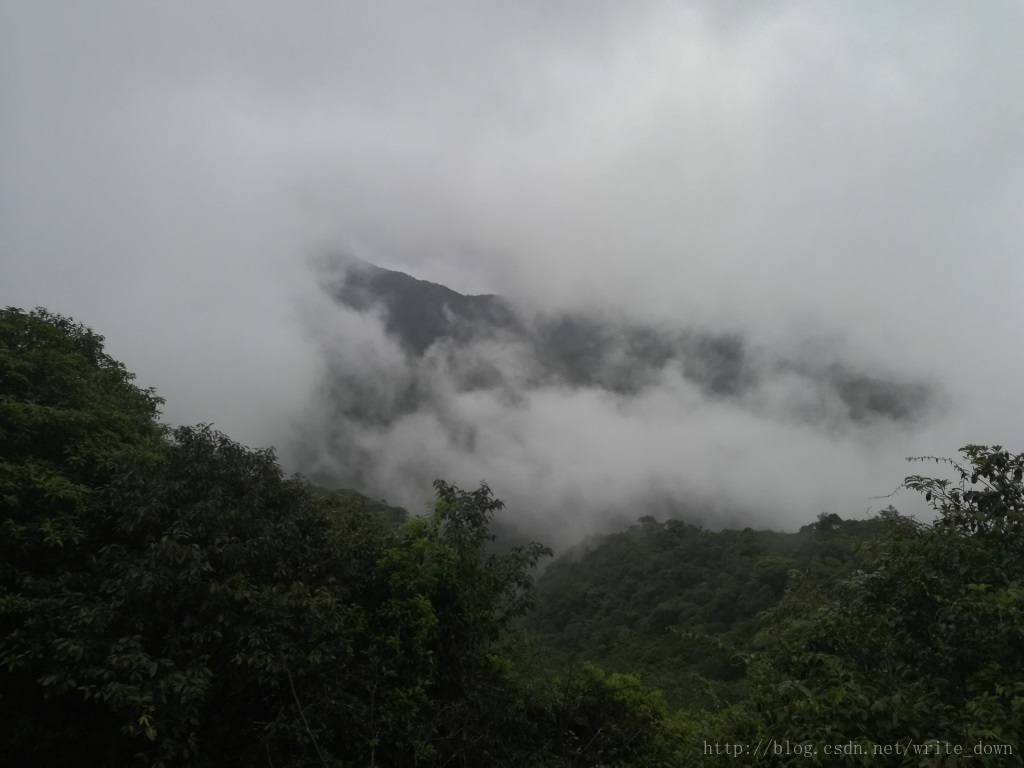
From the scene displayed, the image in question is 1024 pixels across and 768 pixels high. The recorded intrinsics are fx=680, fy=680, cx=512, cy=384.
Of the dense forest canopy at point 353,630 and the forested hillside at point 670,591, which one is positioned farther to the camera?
the forested hillside at point 670,591

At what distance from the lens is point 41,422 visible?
8.59m

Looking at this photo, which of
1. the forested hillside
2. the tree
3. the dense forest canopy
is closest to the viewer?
the tree

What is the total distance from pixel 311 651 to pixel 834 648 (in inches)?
222

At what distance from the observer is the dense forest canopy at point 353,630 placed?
5742 mm

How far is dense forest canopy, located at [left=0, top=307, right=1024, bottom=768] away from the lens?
5.74 metres

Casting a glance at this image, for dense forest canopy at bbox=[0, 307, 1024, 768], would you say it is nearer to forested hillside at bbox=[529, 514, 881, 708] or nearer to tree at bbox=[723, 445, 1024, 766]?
tree at bbox=[723, 445, 1024, 766]

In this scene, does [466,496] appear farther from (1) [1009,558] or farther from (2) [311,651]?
(1) [1009,558]

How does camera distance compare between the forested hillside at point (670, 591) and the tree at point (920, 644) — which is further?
the forested hillside at point (670, 591)

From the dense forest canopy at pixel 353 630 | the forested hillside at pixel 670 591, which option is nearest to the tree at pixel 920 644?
the dense forest canopy at pixel 353 630

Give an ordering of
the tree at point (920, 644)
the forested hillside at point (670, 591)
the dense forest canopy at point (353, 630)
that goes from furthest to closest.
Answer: the forested hillside at point (670, 591) < the dense forest canopy at point (353, 630) < the tree at point (920, 644)

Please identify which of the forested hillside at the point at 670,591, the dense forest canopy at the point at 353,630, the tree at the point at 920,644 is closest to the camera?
the tree at the point at 920,644

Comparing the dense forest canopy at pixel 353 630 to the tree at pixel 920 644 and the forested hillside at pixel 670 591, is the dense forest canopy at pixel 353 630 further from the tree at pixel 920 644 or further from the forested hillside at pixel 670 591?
the forested hillside at pixel 670 591

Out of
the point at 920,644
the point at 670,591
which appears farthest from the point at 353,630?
the point at 670,591

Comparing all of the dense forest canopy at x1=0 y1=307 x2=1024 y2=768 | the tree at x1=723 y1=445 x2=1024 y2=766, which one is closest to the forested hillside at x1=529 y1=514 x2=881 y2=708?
the dense forest canopy at x1=0 y1=307 x2=1024 y2=768
